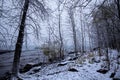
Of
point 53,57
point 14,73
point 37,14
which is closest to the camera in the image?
point 14,73

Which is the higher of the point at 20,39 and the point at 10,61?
the point at 20,39

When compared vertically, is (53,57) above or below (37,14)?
below

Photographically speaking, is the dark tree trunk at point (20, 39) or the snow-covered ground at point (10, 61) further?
the snow-covered ground at point (10, 61)

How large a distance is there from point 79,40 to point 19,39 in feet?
108

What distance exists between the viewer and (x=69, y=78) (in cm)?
660

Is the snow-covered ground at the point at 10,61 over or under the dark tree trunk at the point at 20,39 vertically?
under

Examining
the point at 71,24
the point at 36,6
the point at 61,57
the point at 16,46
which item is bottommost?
the point at 61,57

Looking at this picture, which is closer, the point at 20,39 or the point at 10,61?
the point at 20,39

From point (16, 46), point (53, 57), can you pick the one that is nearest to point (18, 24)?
point (16, 46)

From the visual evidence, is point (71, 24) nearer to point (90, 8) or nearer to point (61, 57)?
point (61, 57)

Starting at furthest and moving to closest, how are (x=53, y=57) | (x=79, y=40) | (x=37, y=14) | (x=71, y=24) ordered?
(x=79, y=40) < (x=71, y=24) < (x=53, y=57) < (x=37, y=14)

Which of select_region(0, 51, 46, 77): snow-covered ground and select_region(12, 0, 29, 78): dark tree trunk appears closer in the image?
select_region(12, 0, 29, 78): dark tree trunk

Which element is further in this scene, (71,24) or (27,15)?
(71,24)

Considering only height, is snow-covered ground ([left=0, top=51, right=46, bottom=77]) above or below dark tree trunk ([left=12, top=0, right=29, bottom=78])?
below
